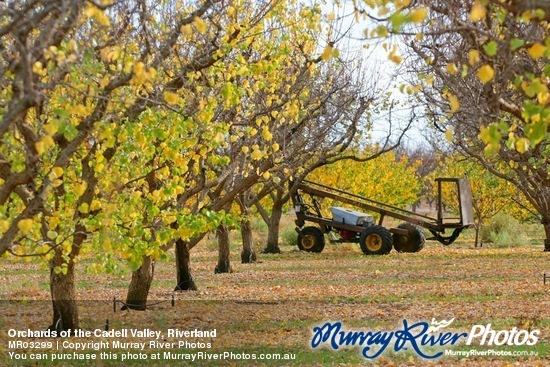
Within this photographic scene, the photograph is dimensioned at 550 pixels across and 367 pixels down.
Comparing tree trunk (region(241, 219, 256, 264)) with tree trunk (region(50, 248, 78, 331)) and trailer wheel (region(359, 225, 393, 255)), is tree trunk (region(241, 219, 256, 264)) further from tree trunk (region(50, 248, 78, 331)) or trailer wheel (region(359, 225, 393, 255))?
tree trunk (region(50, 248, 78, 331))

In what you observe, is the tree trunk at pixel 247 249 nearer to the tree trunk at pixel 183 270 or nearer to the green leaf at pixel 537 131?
the tree trunk at pixel 183 270

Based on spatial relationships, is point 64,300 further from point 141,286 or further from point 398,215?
point 398,215

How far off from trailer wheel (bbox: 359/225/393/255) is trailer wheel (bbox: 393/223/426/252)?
1.03 m

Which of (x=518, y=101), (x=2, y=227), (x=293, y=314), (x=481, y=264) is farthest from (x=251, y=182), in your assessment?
(x=481, y=264)

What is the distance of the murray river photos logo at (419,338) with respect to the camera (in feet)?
28.2

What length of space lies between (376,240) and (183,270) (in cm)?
996

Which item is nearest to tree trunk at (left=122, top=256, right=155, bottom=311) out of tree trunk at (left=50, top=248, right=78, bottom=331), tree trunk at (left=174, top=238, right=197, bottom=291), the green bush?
tree trunk at (left=50, top=248, right=78, bottom=331)

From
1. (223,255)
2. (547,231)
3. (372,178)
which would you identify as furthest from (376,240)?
(372,178)

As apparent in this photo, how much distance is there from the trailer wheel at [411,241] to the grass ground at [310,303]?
2.95m

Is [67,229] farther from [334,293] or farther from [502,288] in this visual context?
[502,288]

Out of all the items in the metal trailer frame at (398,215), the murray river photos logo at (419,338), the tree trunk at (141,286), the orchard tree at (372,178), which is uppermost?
the orchard tree at (372,178)

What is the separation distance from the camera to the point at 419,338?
9.09 meters

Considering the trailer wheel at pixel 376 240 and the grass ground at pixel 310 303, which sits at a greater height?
the trailer wheel at pixel 376 240

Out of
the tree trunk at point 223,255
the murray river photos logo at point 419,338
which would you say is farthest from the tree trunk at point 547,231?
the murray river photos logo at point 419,338
